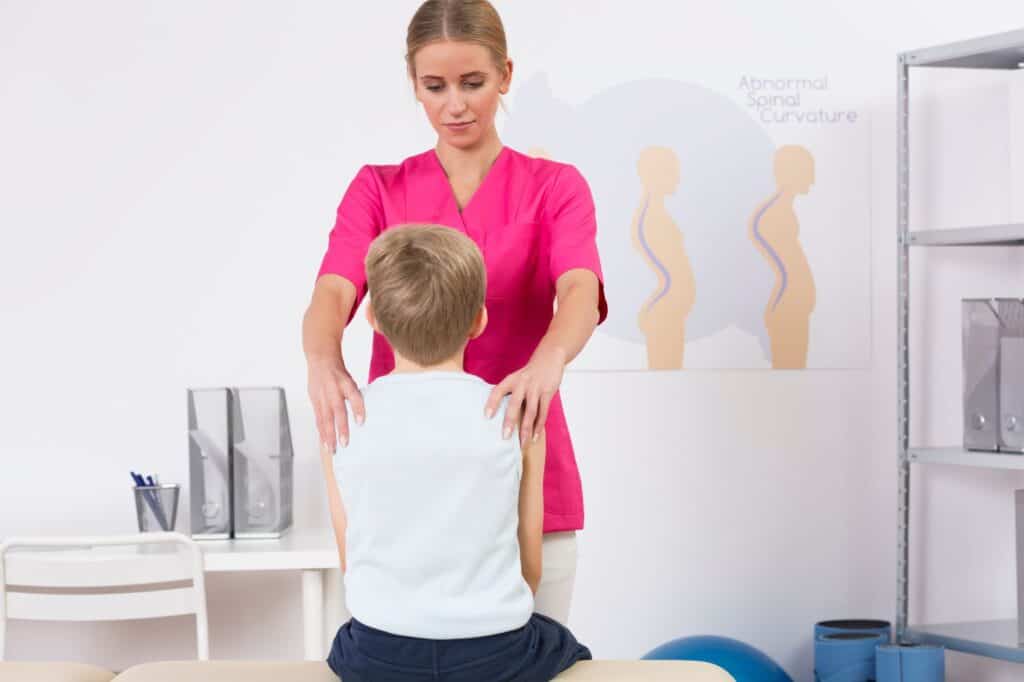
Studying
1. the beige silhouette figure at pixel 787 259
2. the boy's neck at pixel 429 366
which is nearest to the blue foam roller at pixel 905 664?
the beige silhouette figure at pixel 787 259

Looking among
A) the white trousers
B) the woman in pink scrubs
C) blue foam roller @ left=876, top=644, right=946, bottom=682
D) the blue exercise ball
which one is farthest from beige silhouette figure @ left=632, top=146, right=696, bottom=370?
the white trousers

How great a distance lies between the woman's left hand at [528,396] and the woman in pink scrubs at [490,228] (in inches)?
1.7

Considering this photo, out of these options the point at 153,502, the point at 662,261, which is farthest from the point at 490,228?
the point at 662,261

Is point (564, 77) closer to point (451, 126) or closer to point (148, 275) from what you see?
point (148, 275)

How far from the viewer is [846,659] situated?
2979 millimetres

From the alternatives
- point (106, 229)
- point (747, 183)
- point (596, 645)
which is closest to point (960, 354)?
point (747, 183)

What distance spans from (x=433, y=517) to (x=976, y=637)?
2148 millimetres

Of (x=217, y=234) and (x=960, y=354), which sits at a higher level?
(x=217, y=234)

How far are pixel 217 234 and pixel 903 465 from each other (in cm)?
160

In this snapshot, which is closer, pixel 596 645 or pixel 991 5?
pixel 596 645

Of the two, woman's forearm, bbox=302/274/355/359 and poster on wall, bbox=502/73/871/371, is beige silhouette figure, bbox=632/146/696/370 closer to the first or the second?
poster on wall, bbox=502/73/871/371

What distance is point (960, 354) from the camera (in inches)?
134

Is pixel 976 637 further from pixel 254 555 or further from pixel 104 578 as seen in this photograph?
pixel 104 578

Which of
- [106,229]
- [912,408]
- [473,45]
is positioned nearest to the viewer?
[473,45]
